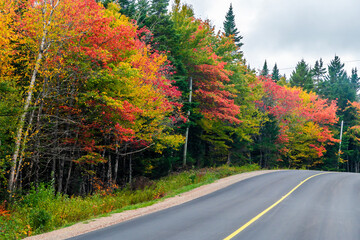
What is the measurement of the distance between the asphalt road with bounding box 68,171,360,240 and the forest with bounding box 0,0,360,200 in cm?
562

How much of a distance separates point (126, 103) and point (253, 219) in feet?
27.0

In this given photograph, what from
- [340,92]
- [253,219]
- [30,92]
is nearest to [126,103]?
[30,92]

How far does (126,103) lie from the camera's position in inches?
551

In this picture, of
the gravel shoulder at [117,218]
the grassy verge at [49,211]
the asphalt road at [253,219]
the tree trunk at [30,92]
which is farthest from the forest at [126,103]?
the asphalt road at [253,219]

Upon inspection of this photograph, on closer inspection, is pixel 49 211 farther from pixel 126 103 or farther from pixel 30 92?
pixel 126 103

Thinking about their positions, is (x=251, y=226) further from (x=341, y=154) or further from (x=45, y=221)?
(x=341, y=154)

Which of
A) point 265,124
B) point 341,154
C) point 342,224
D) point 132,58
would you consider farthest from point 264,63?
point 342,224

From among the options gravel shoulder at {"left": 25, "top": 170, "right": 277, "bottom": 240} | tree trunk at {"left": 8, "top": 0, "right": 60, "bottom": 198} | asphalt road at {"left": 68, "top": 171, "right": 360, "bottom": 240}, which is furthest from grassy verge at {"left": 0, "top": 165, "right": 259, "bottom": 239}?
asphalt road at {"left": 68, "top": 171, "right": 360, "bottom": 240}

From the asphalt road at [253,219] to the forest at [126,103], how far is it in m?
5.62

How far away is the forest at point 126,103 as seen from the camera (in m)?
12.0

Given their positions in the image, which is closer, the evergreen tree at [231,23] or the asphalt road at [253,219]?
the asphalt road at [253,219]

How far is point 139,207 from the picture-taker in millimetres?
11000

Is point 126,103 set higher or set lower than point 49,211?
higher

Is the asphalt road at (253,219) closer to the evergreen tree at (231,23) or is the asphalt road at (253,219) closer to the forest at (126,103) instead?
the forest at (126,103)
